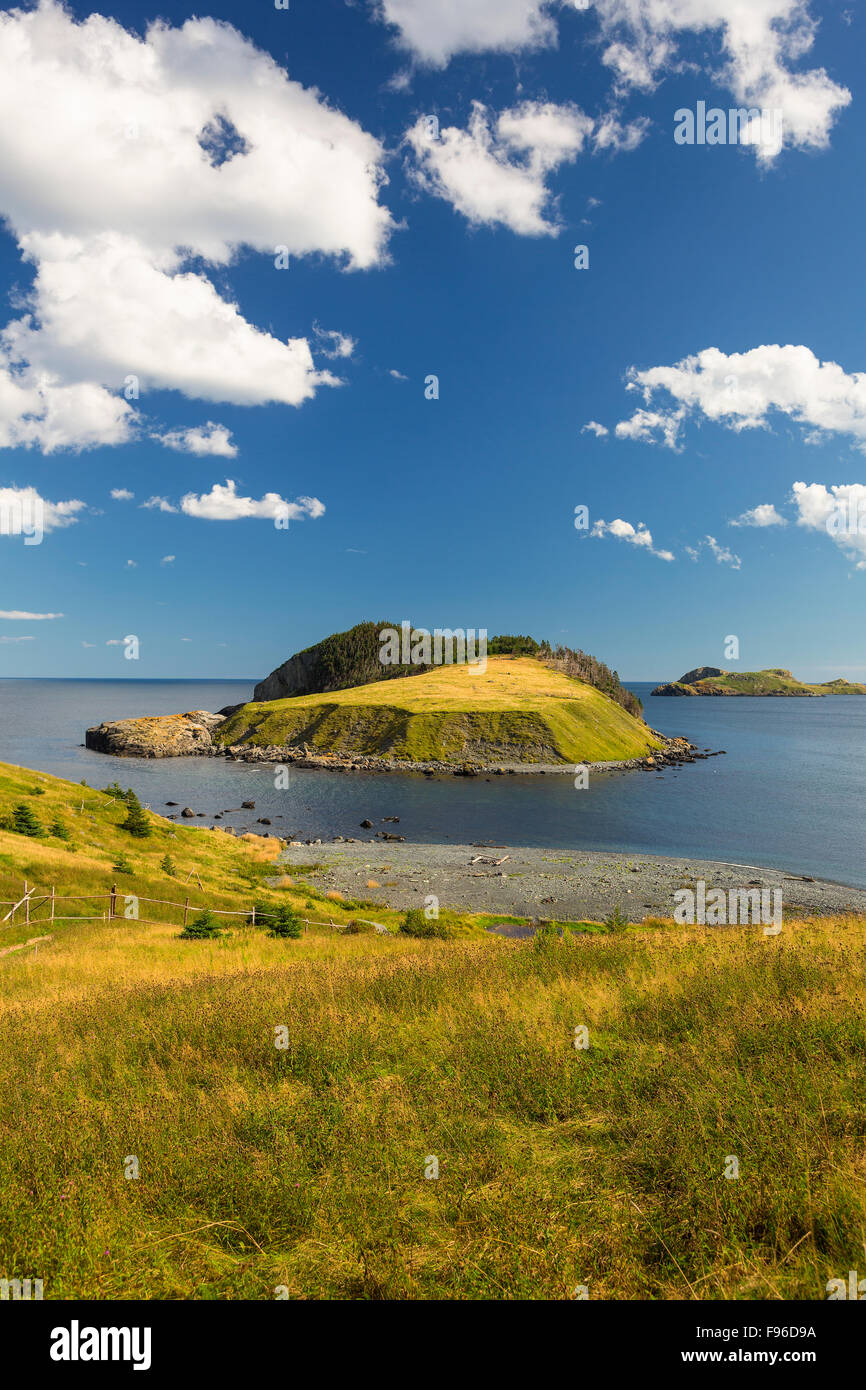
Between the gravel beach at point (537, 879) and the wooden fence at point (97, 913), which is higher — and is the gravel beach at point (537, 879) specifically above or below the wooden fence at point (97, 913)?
below

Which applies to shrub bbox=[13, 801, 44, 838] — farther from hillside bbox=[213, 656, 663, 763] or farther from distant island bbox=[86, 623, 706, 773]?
hillside bbox=[213, 656, 663, 763]

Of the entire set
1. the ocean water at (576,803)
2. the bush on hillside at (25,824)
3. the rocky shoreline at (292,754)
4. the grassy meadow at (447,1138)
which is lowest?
the ocean water at (576,803)

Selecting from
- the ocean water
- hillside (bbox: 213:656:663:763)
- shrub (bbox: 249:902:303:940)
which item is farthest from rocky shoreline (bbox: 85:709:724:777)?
shrub (bbox: 249:902:303:940)

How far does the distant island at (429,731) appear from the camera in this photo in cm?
11838

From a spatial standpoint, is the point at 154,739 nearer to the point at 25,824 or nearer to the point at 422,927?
the point at 25,824

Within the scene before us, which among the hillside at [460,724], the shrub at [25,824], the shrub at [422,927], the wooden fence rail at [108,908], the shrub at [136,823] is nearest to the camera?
the wooden fence rail at [108,908]

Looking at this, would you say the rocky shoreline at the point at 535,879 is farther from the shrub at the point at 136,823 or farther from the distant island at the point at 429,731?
the distant island at the point at 429,731

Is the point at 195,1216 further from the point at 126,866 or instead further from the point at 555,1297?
the point at 126,866

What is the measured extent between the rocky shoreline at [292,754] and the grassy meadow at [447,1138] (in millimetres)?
98193

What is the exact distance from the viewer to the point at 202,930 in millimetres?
24359

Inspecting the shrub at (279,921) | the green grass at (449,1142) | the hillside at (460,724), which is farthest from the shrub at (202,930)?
the hillside at (460,724)

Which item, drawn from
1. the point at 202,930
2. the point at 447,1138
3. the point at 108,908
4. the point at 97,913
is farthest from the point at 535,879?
the point at 447,1138

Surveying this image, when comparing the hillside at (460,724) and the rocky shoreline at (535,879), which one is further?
the hillside at (460,724)

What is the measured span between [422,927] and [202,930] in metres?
10.4
